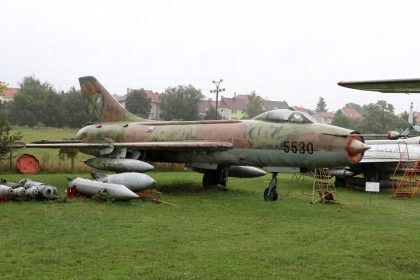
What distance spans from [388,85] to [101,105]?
1628cm

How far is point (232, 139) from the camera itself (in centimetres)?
1468

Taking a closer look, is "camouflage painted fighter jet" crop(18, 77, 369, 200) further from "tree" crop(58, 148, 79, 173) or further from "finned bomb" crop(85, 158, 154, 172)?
"tree" crop(58, 148, 79, 173)

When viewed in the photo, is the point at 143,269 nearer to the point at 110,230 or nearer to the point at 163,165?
the point at 110,230

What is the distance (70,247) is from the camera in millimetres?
7402

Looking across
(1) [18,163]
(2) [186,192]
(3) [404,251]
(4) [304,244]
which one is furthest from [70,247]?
(1) [18,163]

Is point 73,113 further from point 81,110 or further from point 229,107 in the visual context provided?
point 229,107

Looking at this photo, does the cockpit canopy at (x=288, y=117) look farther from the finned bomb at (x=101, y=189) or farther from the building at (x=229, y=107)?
the building at (x=229, y=107)

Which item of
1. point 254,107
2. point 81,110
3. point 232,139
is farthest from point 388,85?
point 254,107

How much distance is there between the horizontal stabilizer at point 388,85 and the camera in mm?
3645

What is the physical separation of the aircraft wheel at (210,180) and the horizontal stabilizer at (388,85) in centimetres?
1315

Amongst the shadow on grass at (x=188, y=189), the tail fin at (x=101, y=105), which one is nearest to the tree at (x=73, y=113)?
the tail fin at (x=101, y=105)

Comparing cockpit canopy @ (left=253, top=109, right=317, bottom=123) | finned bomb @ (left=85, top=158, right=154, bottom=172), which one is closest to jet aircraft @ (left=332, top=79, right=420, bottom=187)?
cockpit canopy @ (left=253, top=109, right=317, bottom=123)

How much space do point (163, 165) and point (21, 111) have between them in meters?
49.8

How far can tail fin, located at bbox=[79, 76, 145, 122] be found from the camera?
18.9 m
